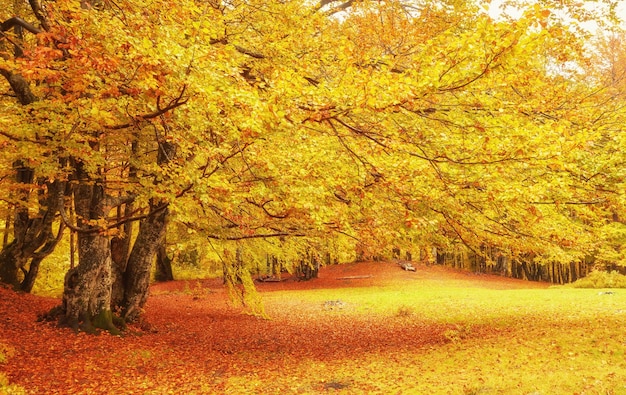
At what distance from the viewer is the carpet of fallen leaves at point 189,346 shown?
8.20m

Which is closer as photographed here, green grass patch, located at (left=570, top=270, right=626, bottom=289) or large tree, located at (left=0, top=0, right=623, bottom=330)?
large tree, located at (left=0, top=0, right=623, bottom=330)

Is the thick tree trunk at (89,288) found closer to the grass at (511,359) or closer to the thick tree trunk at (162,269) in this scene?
the grass at (511,359)

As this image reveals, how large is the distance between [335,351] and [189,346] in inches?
155

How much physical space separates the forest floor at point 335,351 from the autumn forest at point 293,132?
512mm

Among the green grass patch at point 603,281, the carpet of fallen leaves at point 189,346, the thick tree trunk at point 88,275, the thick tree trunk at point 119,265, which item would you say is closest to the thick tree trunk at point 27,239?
the carpet of fallen leaves at point 189,346

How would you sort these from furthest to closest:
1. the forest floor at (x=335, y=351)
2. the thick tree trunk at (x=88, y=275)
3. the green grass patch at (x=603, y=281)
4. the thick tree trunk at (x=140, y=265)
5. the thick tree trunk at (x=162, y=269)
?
the thick tree trunk at (x=162, y=269), the green grass patch at (x=603, y=281), the thick tree trunk at (x=140, y=265), the thick tree trunk at (x=88, y=275), the forest floor at (x=335, y=351)

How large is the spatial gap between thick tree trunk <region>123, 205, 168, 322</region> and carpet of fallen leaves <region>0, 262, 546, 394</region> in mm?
625

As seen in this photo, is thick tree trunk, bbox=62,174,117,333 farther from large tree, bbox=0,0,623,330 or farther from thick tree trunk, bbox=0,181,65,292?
thick tree trunk, bbox=0,181,65,292

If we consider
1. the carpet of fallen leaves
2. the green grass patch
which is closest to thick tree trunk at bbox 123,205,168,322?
the carpet of fallen leaves

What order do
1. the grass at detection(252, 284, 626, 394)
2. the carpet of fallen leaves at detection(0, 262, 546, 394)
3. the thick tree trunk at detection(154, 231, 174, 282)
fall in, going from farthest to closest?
the thick tree trunk at detection(154, 231, 174, 282)
the carpet of fallen leaves at detection(0, 262, 546, 394)
the grass at detection(252, 284, 626, 394)

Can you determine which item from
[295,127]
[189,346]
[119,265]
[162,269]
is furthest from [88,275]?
[162,269]

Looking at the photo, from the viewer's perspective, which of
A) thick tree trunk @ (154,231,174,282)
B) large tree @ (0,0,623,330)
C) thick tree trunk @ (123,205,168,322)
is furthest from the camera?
thick tree trunk @ (154,231,174,282)

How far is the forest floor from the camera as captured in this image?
7910mm

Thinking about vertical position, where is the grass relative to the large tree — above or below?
below
